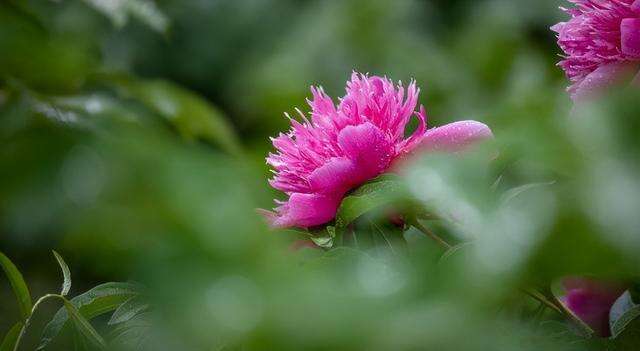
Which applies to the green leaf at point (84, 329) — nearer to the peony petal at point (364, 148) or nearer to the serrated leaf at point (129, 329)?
the serrated leaf at point (129, 329)

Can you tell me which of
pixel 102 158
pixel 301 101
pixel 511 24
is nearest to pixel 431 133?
pixel 102 158

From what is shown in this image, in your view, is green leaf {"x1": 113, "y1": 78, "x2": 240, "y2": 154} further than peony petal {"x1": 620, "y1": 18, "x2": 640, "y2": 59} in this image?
Yes

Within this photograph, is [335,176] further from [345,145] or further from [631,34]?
[631,34]

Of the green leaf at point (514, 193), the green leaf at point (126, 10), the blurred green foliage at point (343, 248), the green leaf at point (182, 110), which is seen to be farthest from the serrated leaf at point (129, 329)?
the green leaf at point (126, 10)

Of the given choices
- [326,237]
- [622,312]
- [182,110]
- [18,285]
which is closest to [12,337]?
[18,285]

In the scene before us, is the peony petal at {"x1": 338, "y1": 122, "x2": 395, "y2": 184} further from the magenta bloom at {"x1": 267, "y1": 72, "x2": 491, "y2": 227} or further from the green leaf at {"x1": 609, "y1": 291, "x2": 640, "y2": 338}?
the green leaf at {"x1": 609, "y1": 291, "x2": 640, "y2": 338}

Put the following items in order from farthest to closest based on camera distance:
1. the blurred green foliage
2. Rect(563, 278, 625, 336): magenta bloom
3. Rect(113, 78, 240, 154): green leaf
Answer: Rect(113, 78, 240, 154): green leaf < Rect(563, 278, 625, 336): magenta bloom < the blurred green foliage

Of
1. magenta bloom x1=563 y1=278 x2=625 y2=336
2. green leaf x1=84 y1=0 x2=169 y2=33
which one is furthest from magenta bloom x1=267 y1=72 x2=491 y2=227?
green leaf x1=84 y1=0 x2=169 y2=33
